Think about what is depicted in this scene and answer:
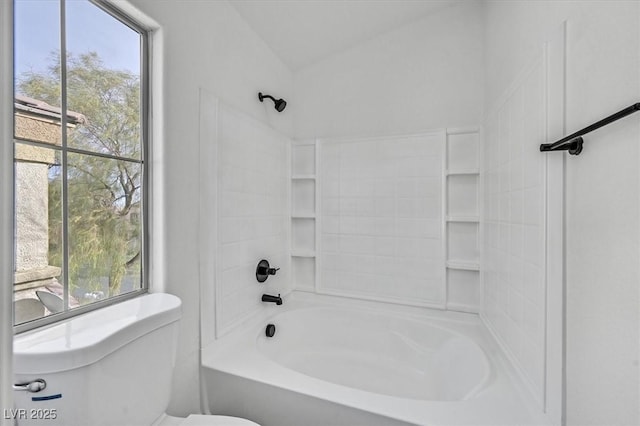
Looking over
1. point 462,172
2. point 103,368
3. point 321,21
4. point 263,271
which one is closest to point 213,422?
point 103,368

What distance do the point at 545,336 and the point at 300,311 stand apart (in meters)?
1.54

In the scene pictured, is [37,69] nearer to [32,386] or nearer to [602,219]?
[32,386]

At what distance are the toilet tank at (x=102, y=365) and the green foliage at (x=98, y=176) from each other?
185 mm

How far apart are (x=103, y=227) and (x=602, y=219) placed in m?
1.63

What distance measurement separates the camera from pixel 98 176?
1.10 meters

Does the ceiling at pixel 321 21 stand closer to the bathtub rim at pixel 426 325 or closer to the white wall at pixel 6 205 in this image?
the white wall at pixel 6 205

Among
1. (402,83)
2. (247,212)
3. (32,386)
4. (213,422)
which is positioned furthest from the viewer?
(402,83)

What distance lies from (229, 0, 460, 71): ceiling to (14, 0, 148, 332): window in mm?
866

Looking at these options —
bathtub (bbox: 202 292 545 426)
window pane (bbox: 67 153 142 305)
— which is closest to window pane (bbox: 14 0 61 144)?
window pane (bbox: 67 153 142 305)

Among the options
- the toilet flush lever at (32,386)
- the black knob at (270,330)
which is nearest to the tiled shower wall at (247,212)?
the black knob at (270,330)

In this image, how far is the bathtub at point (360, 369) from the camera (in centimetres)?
122

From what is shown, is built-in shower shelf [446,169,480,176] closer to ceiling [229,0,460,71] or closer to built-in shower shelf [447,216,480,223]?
built-in shower shelf [447,216,480,223]

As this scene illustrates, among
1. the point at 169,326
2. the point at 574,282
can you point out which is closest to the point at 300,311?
the point at 169,326

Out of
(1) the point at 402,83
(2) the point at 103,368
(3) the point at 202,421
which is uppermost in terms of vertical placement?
(1) the point at 402,83
